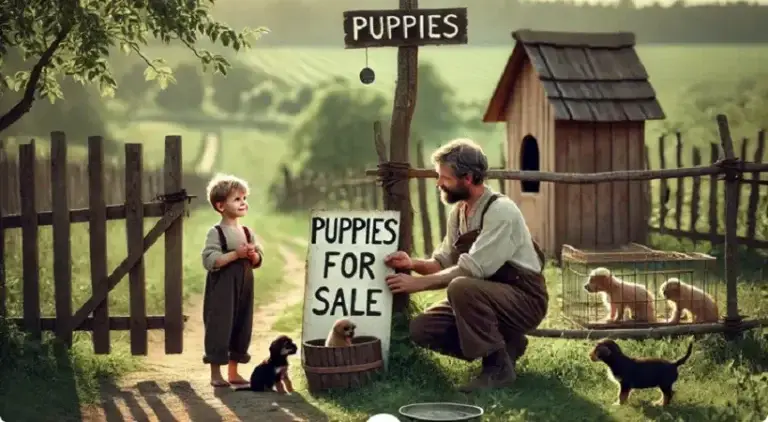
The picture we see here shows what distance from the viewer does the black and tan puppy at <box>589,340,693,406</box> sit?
6.51 m

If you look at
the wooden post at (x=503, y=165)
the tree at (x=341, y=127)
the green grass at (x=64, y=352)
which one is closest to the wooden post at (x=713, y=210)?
the wooden post at (x=503, y=165)

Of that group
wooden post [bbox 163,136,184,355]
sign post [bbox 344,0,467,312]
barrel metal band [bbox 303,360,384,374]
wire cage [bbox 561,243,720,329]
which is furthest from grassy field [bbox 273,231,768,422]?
sign post [bbox 344,0,467,312]

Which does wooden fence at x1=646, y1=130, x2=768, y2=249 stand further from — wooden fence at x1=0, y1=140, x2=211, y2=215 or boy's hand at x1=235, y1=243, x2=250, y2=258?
boy's hand at x1=235, y1=243, x2=250, y2=258

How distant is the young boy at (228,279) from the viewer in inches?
283

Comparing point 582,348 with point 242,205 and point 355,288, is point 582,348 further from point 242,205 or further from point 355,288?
point 242,205

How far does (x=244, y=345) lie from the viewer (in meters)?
7.48

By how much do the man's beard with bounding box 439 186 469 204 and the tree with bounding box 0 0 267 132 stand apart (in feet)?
7.17

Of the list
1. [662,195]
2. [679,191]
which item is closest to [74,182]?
[662,195]

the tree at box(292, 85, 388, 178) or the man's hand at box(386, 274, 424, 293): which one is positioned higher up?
the tree at box(292, 85, 388, 178)

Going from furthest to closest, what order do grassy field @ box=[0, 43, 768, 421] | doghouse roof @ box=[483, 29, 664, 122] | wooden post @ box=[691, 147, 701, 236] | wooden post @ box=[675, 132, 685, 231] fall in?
wooden post @ box=[675, 132, 685, 231] < wooden post @ box=[691, 147, 701, 236] < doghouse roof @ box=[483, 29, 664, 122] < grassy field @ box=[0, 43, 768, 421]

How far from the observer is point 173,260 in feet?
26.2

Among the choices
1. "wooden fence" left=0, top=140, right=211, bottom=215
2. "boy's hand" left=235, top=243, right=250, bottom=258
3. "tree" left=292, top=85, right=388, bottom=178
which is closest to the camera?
"boy's hand" left=235, top=243, right=250, bottom=258

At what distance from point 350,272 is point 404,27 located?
1.64 m

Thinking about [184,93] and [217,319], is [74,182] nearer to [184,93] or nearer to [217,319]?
[184,93]
